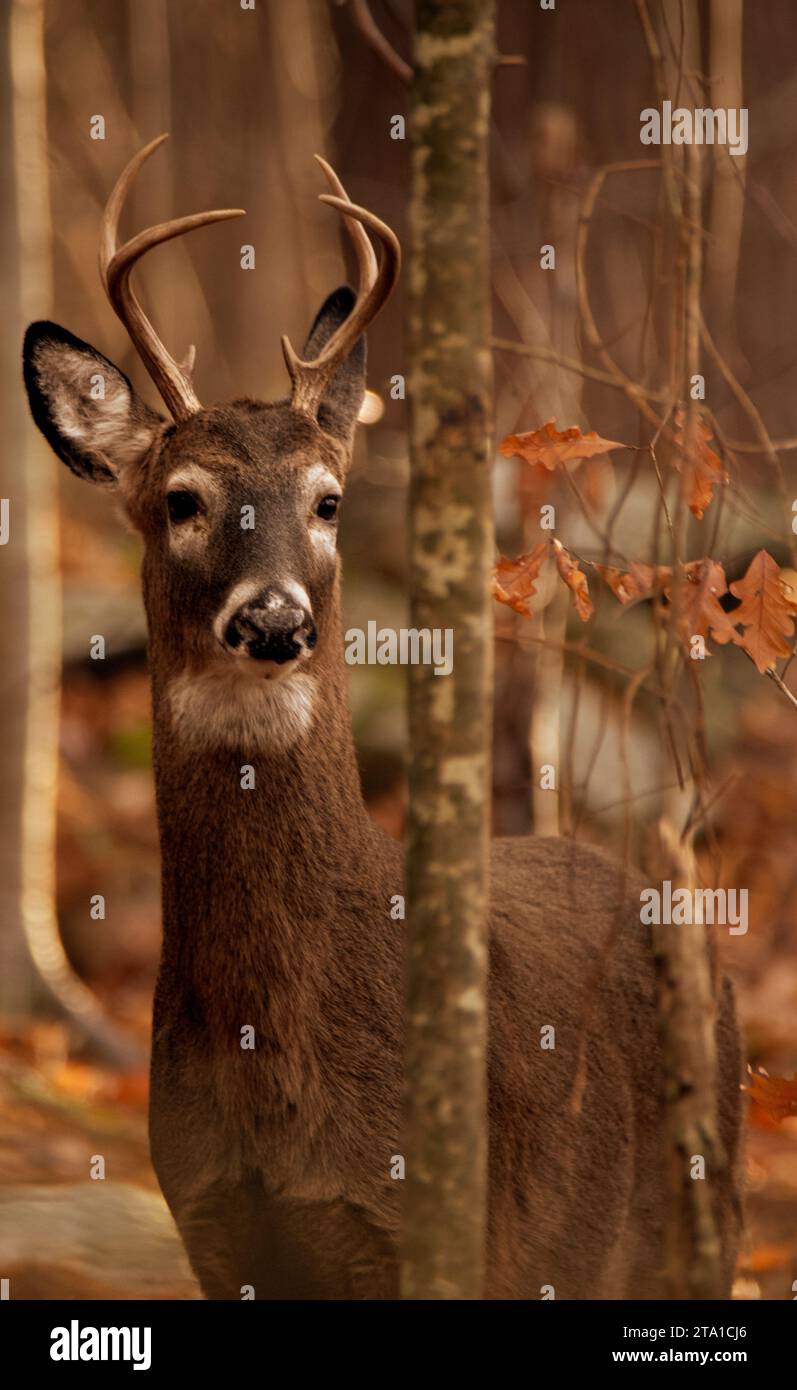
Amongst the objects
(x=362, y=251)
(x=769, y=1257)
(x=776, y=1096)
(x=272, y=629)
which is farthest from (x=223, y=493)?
(x=769, y=1257)

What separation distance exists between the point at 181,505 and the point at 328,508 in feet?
1.32

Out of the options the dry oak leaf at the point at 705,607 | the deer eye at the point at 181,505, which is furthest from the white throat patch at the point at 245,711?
the dry oak leaf at the point at 705,607

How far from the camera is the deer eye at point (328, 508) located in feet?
15.0

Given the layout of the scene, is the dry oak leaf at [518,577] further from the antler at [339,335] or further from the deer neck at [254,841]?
the antler at [339,335]

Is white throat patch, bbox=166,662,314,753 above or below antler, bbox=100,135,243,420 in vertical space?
below

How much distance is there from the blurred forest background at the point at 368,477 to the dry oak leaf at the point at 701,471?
67 mm

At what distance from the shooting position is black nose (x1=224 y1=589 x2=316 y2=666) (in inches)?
160

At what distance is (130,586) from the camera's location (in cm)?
1340

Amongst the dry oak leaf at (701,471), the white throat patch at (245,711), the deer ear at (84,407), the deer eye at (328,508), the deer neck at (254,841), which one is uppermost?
the deer ear at (84,407)

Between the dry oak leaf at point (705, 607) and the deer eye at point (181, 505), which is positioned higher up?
the deer eye at point (181, 505)

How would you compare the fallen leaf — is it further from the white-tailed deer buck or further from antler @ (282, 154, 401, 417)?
antler @ (282, 154, 401, 417)

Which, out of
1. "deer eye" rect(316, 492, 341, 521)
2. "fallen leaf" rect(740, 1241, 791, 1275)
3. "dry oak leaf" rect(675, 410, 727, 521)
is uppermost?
"deer eye" rect(316, 492, 341, 521)

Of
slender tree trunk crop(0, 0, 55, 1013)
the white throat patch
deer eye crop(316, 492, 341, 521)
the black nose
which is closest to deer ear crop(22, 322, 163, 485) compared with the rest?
deer eye crop(316, 492, 341, 521)

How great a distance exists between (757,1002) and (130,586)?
6.40 meters
